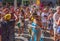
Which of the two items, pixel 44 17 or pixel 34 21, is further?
pixel 44 17

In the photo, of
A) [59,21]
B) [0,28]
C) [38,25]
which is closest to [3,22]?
[0,28]

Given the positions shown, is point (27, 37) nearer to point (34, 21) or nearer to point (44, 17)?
point (44, 17)

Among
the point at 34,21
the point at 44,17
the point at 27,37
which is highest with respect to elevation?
the point at 34,21

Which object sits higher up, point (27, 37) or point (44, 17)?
point (44, 17)

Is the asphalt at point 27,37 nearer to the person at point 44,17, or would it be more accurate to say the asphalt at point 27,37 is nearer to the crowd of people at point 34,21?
the crowd of people at point 34,21

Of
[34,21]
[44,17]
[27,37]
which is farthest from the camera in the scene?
[44,17]

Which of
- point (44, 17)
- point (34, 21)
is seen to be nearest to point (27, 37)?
point (44, 17)

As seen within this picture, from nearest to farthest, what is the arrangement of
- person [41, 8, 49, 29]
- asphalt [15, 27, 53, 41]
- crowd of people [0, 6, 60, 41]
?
crowd of people [0, 6, 60, 41] < asphalt [15, 27, 53, 41] < person [41, 8, 49, 29]

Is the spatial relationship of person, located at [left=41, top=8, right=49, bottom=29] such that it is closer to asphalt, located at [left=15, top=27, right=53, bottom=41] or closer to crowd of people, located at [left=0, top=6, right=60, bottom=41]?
crowd of people, located at [left=0, top=6, right=60, bottom=41]

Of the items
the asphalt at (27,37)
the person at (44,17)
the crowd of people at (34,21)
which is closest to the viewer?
the crowd of people at (34,21)

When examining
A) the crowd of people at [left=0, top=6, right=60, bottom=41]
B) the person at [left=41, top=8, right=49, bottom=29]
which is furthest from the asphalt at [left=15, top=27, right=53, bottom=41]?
the person at [left=41, top=8, right=49, bottom=29]

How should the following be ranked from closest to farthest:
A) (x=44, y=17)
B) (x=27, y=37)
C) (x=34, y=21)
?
1. (x=34, y=21)
2. (x=27, y=37)
3. (x=44, y=17)

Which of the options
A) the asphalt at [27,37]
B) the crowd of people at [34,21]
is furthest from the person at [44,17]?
the asphalt at [27,37]

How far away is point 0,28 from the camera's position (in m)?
9.66
